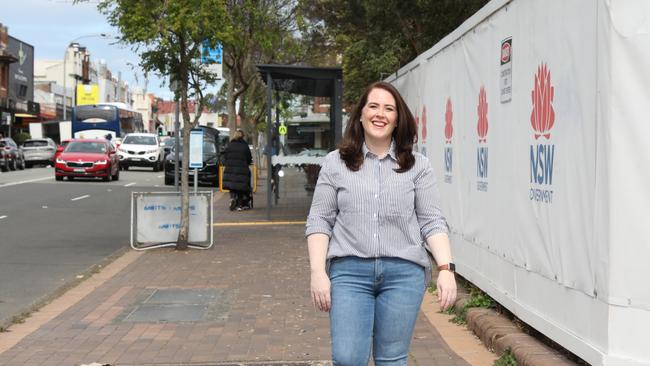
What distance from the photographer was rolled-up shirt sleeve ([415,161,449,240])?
390 cm

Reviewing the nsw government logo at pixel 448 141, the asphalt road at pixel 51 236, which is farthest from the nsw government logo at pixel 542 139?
the asphalt road at pixel 51 236

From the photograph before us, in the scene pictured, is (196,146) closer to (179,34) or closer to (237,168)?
(179,34)

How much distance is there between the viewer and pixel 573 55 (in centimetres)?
500

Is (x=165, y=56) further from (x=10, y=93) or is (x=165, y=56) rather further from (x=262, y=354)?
(x=10, y=93)

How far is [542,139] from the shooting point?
5.59m

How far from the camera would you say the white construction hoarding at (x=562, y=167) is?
4.35 m

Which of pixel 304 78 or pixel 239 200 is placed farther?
pixel 239 200

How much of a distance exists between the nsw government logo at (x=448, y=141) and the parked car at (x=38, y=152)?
4340 centimetres

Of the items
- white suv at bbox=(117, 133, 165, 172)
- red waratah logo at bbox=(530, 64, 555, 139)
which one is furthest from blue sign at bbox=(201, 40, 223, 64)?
white suv at bbox=(117, 133, 165, 172)

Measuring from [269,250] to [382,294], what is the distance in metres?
8.66

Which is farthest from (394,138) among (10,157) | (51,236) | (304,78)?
(10,157)

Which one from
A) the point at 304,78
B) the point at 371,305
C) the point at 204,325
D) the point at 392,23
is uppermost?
the point at 392,23

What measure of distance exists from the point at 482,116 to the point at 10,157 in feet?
129

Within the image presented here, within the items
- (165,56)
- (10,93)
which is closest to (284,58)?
(165,56)
